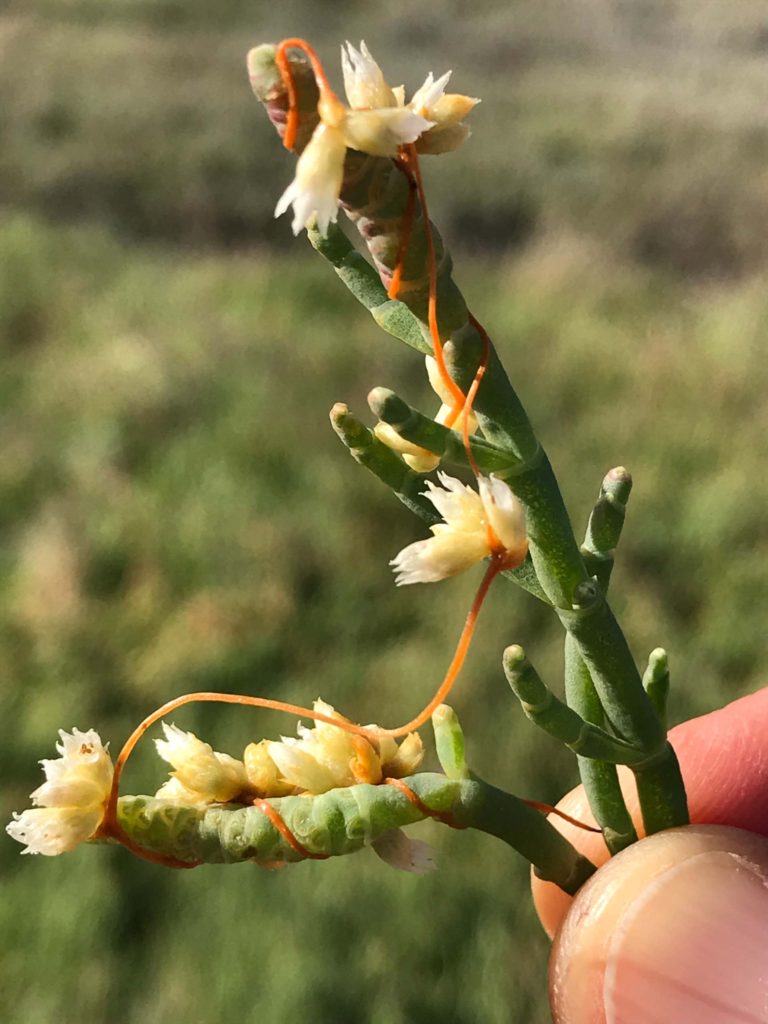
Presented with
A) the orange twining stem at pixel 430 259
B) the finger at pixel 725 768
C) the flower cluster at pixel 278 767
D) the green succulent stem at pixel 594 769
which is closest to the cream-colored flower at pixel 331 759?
the flower cluster at pixel 278 767

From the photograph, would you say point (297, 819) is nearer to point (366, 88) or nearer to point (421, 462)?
point (421, 462)

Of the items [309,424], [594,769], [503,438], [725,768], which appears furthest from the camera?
[309,424]

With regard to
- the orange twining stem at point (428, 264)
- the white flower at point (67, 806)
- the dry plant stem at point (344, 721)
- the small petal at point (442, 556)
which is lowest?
the white flower at point (67, 806)

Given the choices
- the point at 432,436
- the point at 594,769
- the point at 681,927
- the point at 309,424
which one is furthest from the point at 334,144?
the point at 309,424

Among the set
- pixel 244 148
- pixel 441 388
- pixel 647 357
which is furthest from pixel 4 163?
pixel 441 388

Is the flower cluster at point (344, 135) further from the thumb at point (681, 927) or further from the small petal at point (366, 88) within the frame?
the thumb at point (681, 927)

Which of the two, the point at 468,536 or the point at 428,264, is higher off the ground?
the point at 428,264

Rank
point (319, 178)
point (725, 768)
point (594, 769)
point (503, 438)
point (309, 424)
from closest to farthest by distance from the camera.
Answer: point (319, 178) < point (503, 438) < point (594, 769) < point (725, 768) < point (309, 424)
